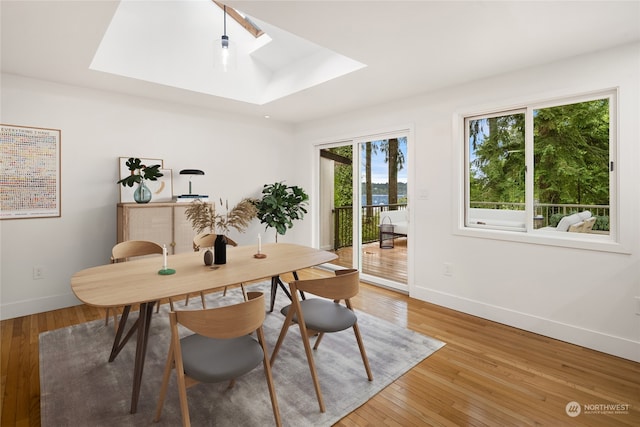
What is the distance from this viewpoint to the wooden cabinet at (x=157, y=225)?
3.56m

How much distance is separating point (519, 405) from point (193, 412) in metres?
1.95

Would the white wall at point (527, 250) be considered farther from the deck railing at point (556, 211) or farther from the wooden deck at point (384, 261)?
the wooden deck at point (384, 261)

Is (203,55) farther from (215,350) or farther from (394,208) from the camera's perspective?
(215,350)

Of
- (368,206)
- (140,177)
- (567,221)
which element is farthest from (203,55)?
(567,221)

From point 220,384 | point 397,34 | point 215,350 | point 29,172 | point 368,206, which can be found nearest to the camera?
point 215,350

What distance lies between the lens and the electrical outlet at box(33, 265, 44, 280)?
133 inches

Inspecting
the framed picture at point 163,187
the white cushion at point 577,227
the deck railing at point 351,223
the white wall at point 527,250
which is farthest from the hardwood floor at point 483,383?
the deck railing at point 351,223

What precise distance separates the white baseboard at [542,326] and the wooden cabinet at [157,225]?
116 inches

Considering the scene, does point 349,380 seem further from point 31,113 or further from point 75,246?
point 31,113

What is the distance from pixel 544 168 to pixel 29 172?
16.6 ft

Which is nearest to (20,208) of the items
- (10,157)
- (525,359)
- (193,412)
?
(10,157)

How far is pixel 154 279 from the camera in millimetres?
2053

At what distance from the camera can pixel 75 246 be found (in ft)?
11.8

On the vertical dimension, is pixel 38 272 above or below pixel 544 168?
below
